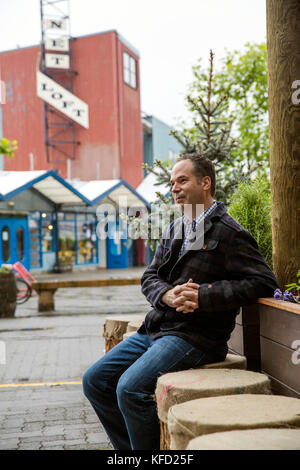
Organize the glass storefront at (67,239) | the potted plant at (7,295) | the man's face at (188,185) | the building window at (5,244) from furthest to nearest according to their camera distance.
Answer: the glass storefront at (67,239)
the building window at (5,244)
the potted plant at (7,295)
the man's face at (188,185)

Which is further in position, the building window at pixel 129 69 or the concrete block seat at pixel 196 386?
the building window at pixel 129 69

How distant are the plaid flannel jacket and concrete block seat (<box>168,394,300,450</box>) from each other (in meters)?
0.54

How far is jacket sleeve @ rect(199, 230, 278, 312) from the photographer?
276 cm

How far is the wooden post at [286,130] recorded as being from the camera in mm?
3309

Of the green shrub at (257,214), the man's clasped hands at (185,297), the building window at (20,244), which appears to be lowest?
the building window at (20,244)

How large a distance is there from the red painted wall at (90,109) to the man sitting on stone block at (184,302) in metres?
25.4

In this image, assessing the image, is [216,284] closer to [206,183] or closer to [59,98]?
[206,183]

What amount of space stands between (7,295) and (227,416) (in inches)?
385

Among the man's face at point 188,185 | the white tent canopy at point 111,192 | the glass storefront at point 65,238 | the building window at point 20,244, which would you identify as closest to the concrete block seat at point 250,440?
the man's face at point 188,185

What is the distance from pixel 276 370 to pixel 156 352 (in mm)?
634

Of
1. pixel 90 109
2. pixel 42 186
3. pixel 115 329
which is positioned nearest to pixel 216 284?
pixel 115 329

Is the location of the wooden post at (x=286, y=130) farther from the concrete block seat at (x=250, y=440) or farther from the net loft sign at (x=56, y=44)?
the net loft sign at (x=56, y=44)

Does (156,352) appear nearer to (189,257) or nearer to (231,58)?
(189,257)

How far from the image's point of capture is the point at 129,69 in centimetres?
2983
